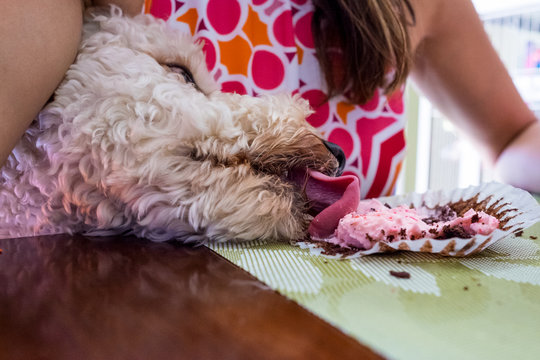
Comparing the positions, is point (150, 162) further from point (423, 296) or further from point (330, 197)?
point (423, 296)

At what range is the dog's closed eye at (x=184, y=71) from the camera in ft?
2.04

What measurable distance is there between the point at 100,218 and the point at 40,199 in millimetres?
74

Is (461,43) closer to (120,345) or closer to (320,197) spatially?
(320,197)

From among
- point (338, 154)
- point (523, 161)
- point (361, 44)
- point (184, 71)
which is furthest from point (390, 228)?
point (523, 161)

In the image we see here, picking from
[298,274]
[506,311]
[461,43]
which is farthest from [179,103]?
[461,43]

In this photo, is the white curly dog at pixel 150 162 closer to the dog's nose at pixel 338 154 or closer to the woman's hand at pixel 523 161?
the dog's nose at pixel 338 154

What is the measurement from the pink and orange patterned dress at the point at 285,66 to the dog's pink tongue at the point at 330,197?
1.02 ft

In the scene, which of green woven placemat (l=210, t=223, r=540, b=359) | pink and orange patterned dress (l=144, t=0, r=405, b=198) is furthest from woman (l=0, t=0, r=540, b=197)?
green woven placemat (l=210, t=223, r=540, b=359)

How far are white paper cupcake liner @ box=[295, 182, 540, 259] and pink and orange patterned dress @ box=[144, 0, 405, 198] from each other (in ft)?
0.61

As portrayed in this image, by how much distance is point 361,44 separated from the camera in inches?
38.4

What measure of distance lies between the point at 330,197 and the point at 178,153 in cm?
19

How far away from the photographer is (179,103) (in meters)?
0.54

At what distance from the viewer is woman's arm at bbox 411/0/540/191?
1252 millimetres

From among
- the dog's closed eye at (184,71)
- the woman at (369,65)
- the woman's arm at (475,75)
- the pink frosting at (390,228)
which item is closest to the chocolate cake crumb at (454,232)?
the pink frosting at (390,228)
